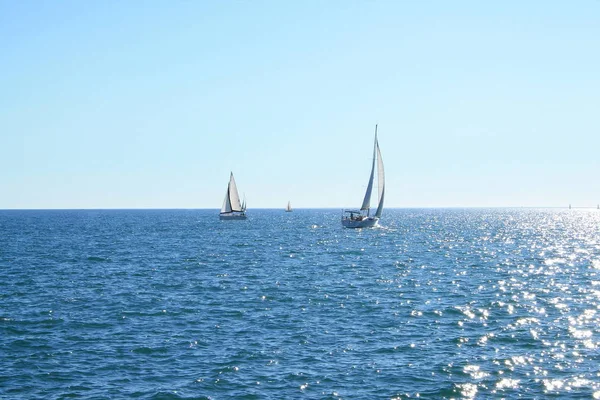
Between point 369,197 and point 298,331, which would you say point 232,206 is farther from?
point 298,331

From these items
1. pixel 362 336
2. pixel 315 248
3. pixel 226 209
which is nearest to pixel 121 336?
pixel 362 336

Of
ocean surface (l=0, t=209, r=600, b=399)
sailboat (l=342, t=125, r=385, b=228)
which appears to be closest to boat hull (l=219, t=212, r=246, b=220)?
sailboat (l=342, t=125, r=385, b=228)

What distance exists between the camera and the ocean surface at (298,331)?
862 inches

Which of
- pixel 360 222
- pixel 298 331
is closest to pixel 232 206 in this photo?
pixel 360 222

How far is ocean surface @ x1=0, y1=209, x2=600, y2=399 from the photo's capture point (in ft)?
71.9

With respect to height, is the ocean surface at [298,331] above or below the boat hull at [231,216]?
below

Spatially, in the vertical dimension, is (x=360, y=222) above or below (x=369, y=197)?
below

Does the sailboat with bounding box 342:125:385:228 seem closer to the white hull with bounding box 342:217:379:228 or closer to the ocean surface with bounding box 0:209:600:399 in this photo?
the white hull with bounding box 342:217:379:228

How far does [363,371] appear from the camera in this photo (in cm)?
2342

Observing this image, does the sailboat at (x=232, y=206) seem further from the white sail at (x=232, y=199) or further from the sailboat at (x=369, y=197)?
the sailboat at (x=369, y=197)

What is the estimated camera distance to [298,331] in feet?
98.7

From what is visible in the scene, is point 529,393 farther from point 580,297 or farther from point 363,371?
point 580,297

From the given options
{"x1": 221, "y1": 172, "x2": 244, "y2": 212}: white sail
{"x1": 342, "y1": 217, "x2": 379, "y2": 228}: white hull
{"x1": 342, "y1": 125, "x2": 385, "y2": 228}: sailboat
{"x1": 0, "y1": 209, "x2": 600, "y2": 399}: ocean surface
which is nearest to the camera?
{"x1": 0, "y1": 209, "x2": 600, "y2": 399}: ocean surface

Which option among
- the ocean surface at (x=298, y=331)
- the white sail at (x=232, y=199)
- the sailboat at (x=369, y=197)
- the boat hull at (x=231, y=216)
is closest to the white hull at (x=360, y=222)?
the sailboat at (x=369, y=197)
